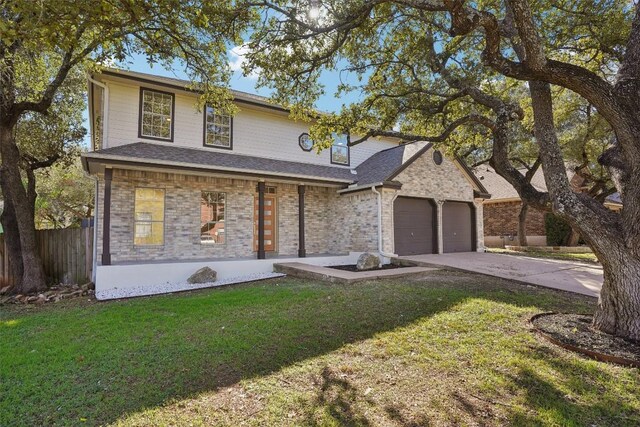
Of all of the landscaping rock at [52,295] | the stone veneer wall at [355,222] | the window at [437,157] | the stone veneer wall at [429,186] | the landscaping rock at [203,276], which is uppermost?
the window at [437,157]

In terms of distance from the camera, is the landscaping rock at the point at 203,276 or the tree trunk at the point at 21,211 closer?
the tree trunk at the point at 21,211

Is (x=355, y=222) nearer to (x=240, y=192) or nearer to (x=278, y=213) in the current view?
(x=278, y=213)

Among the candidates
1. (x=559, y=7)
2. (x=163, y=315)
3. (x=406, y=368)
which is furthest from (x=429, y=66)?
(x=163, y=315)

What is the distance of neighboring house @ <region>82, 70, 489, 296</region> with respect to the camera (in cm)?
1012

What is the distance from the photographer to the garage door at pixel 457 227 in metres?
14.7

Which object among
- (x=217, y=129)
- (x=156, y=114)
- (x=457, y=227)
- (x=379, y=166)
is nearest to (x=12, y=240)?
(x=156, y=114)

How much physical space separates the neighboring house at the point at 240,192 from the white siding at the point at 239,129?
34 mm

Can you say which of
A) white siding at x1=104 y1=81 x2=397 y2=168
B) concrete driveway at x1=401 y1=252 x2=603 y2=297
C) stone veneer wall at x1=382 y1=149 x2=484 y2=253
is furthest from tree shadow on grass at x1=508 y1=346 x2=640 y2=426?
white siding at x1=104 y1=81 x2=397 y2=168

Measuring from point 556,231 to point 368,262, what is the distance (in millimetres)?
15254

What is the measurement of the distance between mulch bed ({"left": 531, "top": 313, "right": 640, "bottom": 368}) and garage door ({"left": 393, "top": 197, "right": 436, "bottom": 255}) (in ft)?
24.5

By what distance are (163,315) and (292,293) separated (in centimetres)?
263

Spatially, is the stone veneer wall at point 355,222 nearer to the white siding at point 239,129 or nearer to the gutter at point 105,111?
the white siding at point 239,129

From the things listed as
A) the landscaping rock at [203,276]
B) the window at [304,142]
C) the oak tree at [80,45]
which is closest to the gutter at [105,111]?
the oak tree at [80,45]

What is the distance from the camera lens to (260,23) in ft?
24.4
